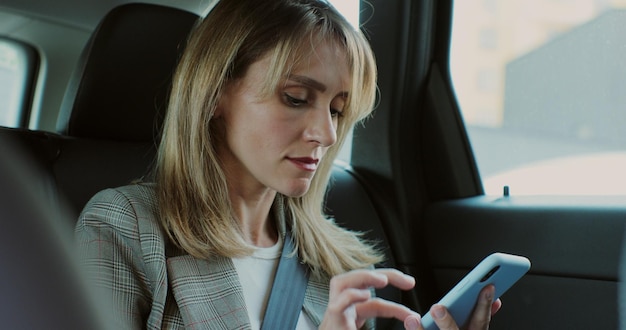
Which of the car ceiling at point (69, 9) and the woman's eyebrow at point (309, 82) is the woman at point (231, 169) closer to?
the woman's eyebrow at point (309, 82)

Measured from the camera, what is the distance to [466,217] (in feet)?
6.01

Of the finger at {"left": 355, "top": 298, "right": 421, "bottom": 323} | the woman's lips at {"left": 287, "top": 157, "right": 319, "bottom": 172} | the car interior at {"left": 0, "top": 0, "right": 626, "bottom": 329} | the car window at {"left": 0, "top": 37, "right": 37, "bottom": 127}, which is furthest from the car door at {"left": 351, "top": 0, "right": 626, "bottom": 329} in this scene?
the car window at {"left": 0, "top": 37, "right": 37, "bottom": 127}

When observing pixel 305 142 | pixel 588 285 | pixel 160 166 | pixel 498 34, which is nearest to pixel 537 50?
pixel 498 34

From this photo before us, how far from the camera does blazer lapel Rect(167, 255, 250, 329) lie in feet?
4.31

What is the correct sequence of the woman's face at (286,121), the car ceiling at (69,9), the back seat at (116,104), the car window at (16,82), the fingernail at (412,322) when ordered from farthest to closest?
1. the car window at (16,82)
2. the car ceiling at (69,9)
3. the back seat at (116,104)
4. the woman's face at (286,121)
5. the fingernail at (412,322)

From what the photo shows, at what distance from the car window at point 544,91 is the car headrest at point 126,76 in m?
0.73

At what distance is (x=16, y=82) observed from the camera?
215cm

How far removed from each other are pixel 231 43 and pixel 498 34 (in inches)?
29.3

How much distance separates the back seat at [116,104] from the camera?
1.51 meters

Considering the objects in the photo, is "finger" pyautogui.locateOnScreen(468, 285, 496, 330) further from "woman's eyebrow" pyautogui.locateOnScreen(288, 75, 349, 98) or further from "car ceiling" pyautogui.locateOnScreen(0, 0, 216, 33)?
"car ceiling" pyautogui.locateOnScreen(0, 0, 216, 33)

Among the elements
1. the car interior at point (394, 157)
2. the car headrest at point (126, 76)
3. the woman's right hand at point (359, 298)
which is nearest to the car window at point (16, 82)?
the car interior at point (394, 157)

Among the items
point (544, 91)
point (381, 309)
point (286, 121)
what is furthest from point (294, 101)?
point (544, 91)

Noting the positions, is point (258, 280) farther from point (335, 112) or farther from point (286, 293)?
point (335, 112)

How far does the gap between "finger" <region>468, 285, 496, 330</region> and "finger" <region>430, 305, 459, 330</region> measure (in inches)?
2.6
